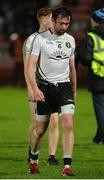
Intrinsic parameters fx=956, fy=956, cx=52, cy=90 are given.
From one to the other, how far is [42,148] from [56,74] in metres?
3.74

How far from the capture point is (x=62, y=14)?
12.0 metres

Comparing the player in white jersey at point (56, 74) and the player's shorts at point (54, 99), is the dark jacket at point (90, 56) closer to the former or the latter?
the player in white jersey at point (56, 74)

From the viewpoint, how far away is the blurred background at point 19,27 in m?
36.9

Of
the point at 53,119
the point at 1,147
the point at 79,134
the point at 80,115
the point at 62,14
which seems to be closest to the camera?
the point at 62,14

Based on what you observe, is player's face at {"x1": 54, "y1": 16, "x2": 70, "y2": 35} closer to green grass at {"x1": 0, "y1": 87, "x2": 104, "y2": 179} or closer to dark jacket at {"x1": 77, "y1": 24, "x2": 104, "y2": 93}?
green grass at {"x1": 0, "y1": 87, "x2": 104, "y2": 179}

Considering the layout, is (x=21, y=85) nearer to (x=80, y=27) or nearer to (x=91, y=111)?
(x=80, y=27)

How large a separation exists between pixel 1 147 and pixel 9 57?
A: 22.9 meters

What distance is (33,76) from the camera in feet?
38.9

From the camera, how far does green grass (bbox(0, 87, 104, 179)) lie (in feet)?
40.2

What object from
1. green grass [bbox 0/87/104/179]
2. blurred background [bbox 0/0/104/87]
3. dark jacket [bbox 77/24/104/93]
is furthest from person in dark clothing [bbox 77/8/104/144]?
blurred background [bbox 0/0/104/87]

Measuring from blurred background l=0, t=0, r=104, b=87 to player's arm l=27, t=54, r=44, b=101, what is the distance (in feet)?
75.9

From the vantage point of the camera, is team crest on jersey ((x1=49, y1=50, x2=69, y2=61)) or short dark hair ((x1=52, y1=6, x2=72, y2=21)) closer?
short dark hair ((x1=52, y1=6, x2=72, y2=21))

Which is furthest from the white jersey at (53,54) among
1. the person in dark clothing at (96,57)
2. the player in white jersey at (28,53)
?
the person in dark clothing at (96,57)

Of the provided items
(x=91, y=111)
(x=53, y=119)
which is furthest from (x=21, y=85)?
(x=53, y=119)
